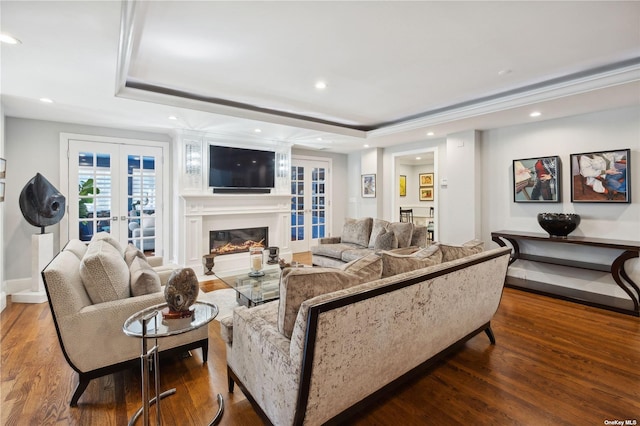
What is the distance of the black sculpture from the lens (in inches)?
147

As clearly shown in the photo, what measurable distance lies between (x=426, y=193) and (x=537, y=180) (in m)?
4.52

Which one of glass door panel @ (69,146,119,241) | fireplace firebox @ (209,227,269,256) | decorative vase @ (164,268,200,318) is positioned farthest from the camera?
fireplace firebox @ (209,227,269,256)

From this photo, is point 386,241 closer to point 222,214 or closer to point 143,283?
point 222,214

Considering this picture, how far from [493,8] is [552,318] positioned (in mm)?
3110

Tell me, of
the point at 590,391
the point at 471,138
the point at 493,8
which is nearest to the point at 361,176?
the point at 471,138

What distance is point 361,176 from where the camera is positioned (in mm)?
7152

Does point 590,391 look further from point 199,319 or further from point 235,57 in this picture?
point 235,57

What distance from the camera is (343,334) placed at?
1.46 m

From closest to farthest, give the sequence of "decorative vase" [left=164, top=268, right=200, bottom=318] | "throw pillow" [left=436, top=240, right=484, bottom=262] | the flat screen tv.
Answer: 1. "decorative vase" [left=164, top=268, right=200, bottom=318]
2. "throw pillow" [left=436, top=240, right=484, bottom=262]
3. the flat screen tv

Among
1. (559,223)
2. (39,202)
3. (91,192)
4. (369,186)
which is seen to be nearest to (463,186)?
(559,223)

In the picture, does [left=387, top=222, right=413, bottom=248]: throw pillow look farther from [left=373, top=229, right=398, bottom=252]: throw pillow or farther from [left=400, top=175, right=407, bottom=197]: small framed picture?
[left=400, top=175, right=407, bottom=197]: small framed picture

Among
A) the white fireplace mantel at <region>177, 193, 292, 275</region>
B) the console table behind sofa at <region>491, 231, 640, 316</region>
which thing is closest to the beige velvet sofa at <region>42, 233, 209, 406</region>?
the white fireplace mantel at <region>177, 193, 292, 275</region>

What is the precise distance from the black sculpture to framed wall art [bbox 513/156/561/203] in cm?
642

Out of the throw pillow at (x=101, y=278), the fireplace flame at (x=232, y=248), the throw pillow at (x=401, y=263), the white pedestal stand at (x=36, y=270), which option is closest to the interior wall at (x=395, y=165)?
the fireplace flame at (x=232, y=248)
